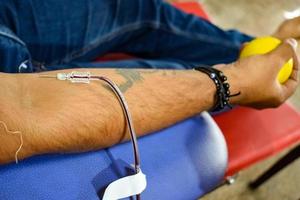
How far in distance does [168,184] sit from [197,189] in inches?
2.7

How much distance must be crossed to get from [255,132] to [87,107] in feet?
1.76

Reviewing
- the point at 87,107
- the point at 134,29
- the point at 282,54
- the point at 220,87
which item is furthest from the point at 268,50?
the point at 87,107

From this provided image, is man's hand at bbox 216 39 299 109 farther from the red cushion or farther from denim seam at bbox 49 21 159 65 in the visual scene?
denim seam at bbox 49 21 159 65

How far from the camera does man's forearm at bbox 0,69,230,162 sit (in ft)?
1.71

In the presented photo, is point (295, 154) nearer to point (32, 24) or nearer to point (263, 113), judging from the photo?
point (263, 113)

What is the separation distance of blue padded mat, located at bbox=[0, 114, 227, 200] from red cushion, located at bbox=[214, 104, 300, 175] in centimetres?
16

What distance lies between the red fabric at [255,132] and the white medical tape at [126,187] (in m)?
0.37

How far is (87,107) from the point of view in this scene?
0.57 metres

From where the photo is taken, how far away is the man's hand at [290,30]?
3.09 ft

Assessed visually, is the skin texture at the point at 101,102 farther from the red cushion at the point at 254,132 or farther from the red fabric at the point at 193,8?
the red fabric at the point at 193,8

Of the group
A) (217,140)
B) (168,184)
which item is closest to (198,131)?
(217,140)

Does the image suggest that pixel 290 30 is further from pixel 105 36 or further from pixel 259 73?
pixel 105 36

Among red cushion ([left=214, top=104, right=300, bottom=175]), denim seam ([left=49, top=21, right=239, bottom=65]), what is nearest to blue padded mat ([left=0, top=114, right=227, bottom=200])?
red cushion ([left=214, top=104, right=300, bottom=175])

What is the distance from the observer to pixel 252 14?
2.12m
